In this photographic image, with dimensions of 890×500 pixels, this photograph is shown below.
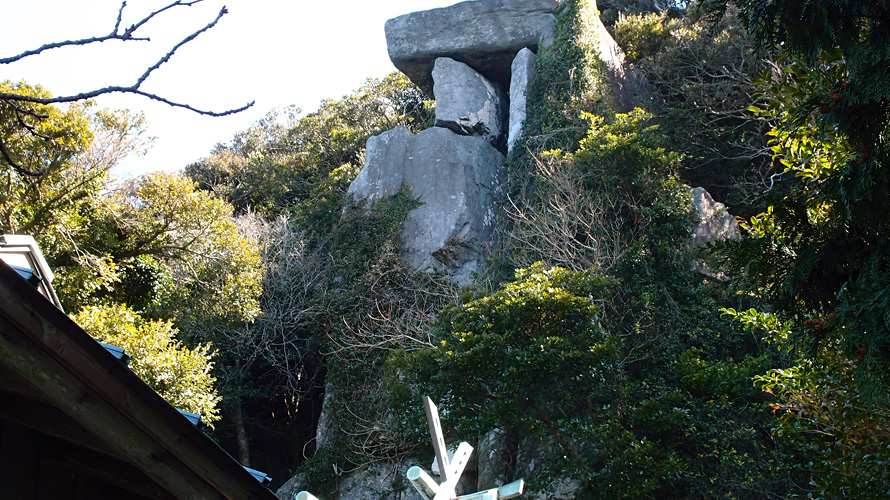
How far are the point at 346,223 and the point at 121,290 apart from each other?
198 inches

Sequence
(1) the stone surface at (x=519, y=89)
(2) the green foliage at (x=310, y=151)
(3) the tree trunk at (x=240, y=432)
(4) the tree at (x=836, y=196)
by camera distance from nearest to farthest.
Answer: (4) the tree at (x=836, y=196), (3) the tree trunk at (x=240, y=432), (1) the stone surface at (x=519, y=89), (2) the green foliage at (x=310, y=151)

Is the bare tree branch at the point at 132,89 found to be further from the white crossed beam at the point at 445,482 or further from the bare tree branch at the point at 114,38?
the white crossed beam at the point at 445,482

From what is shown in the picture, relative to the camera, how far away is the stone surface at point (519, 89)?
1625cm

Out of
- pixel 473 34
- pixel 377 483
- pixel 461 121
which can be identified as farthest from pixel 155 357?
pixel 473 34

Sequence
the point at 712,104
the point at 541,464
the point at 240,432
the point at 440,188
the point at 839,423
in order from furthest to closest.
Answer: the point at 440,188 → the point at 712,104 → the point at 240,432 → the point at 541,464 → the point at 839,423

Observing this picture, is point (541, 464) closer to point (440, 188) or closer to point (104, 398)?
point (440, 188)

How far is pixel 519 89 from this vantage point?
54.8 feet

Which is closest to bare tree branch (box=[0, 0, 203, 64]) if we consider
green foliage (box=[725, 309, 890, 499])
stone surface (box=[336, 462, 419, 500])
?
green foliage (box=[725, 309, 890, 499])

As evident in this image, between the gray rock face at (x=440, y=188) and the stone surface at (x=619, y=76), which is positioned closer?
the gray rock face at (x=440, y=188)

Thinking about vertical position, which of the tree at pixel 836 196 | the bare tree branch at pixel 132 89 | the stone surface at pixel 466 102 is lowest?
the tree at pixel 836 196

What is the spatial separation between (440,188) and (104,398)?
44.9ft

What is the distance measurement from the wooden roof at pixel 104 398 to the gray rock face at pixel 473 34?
16163mm

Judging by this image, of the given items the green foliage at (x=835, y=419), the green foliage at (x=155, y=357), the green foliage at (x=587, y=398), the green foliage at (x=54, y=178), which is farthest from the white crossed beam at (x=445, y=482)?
the green foliage at (x=54, y=178)

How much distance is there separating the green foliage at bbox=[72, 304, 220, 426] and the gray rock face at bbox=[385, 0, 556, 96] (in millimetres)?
10176
